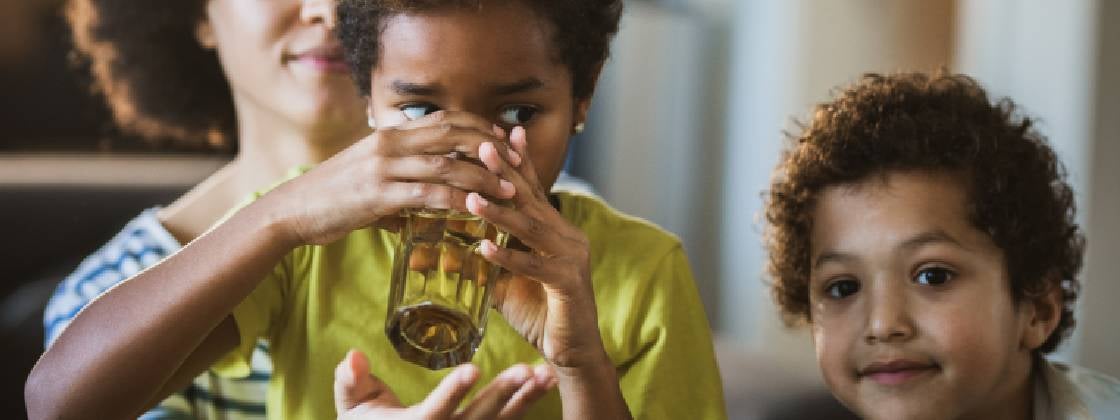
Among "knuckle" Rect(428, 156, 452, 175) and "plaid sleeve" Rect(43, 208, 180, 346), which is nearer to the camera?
"knuckle" Rect(428, 156, 452, 175)

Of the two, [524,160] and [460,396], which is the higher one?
[524,160]

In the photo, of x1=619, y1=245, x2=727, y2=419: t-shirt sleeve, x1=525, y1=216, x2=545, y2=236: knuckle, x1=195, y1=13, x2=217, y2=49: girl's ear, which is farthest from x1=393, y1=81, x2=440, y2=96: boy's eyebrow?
x1=195, y1=13, x2=217, y2=49: girl's ear

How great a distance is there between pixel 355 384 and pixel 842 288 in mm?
468

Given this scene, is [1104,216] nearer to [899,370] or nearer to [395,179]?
[899,370]

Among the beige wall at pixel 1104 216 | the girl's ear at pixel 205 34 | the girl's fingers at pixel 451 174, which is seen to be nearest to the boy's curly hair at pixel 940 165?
the girl's fingers at pixel 451 174

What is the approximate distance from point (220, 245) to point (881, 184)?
54 cm

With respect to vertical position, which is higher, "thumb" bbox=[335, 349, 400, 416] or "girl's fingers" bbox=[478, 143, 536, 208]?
"girl's fingers" bbox=[478, 143, 536, 208]

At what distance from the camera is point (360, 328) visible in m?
0.96

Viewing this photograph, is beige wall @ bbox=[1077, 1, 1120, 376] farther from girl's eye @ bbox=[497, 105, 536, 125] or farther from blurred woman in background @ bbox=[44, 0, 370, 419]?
girl's eye @ bbox=[497, 105, 536, 125]

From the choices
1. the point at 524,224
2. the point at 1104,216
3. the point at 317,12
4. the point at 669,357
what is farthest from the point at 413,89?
the point at 1104,216

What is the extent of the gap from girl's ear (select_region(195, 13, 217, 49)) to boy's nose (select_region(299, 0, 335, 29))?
0.91 ft

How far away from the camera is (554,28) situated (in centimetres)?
91

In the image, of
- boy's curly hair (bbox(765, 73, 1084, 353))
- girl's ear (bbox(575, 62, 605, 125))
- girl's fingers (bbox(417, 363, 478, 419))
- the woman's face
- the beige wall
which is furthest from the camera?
the beige wall

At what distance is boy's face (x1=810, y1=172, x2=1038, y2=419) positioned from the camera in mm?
1027
